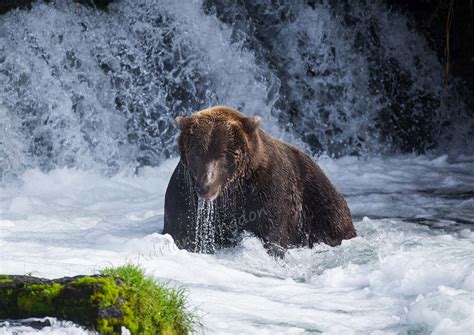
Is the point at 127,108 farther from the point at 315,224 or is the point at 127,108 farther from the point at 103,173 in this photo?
the point at 315,224

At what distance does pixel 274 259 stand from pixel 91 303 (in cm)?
342

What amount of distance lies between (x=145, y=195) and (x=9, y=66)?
9.27 ft

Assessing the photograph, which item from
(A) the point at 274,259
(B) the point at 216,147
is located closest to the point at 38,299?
(B) the point at 216,147

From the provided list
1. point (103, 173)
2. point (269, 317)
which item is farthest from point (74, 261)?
point (103, 173)

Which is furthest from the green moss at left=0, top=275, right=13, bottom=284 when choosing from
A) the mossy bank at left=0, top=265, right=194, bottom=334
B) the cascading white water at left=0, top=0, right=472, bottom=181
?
the cascading white water at left=0, top=0, right=472, bottom=181

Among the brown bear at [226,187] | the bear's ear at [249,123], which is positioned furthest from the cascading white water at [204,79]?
the bear's ear at [249,123]

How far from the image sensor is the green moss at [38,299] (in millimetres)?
4418

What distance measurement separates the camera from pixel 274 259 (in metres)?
7.64

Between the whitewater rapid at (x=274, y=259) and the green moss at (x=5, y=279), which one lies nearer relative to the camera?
the green moss at (x=5, y=279)

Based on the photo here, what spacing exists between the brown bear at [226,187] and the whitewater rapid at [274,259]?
0.53 ft

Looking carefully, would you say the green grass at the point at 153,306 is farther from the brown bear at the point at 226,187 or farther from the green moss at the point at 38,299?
the brown bear at the point at 226,187

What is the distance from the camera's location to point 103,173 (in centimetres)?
1254

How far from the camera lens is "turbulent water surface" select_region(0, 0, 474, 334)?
20.3 ft

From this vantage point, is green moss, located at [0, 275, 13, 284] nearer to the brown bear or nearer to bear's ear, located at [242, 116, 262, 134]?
the brown bear
